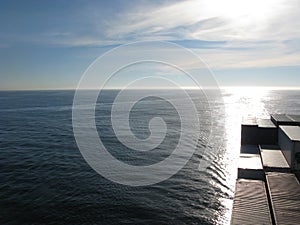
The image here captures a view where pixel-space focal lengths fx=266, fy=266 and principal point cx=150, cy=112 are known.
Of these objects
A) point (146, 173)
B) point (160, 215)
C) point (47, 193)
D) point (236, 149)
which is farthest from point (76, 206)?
point (236, 149)

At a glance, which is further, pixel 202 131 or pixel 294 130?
pixel 202 131

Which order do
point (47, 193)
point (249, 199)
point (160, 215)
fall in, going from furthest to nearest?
point (47, 193) < point (160, 215) < point (249, 199)

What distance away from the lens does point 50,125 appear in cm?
7444

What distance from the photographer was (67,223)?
23609 millimetres

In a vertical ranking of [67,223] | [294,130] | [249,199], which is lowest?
[67,223]

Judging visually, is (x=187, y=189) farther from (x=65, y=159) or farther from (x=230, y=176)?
(x=65, y=159)

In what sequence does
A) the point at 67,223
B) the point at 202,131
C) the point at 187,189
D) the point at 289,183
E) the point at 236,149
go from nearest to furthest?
1. the point at 289,183
2. the point at 67,223
3. the point at 187,189
4. the point at 236,149
5. the point at 202,131

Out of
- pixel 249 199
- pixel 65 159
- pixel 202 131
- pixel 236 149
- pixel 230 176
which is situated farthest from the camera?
pixel 202 131

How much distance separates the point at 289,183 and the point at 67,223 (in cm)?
1940

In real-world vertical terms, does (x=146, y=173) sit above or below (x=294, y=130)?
below

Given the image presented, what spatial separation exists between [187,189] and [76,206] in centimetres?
1283

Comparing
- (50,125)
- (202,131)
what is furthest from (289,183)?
(50,125)

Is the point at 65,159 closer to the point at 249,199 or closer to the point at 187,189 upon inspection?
the point at 187,189

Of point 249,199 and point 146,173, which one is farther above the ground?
point 249,199
